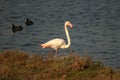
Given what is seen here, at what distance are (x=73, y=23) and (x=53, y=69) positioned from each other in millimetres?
22565

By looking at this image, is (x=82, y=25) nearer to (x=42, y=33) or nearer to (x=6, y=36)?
(x=42, y=33)

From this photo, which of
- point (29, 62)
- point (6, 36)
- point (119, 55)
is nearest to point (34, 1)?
point (6, 36)

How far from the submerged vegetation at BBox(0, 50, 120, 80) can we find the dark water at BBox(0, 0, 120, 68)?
625 cm

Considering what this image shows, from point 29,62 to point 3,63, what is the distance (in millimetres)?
886

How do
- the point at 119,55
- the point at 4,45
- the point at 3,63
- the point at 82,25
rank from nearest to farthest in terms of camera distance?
the point at 3,63
the point at 119,55
the point at 4,45
the point at 82,25

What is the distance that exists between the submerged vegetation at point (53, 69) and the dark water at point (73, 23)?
625 cm

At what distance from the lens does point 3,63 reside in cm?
1235

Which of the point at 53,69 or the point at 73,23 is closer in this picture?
the point at 53,69

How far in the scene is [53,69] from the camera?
11555 mm

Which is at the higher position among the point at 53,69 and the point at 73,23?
the point at 73,23

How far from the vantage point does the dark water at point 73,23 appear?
2345cm

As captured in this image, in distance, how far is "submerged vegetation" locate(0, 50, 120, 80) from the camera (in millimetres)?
10977

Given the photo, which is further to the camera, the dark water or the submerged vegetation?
the dark water

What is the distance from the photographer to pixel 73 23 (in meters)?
33.9
